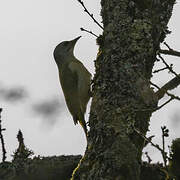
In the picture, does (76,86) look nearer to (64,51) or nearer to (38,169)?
(64,51)

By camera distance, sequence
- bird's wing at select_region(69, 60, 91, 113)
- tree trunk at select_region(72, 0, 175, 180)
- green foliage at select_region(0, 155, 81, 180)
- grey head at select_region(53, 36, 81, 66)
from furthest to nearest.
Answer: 1. grey head at select_region(53, 36, 81, 66)
2. bird's wing at select_region(69, 60, 91, 113)
3. green foliage at select_region(0, 155, 81, 180)
4. tree trunk at select_region(72, 0, 175, 180)

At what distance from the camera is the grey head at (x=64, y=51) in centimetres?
765

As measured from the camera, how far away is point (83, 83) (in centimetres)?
687

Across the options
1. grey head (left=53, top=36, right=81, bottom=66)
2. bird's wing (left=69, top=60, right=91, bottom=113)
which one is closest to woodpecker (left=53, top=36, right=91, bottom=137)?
bird's wing (left=69, top=60, right=91, bottom=113)

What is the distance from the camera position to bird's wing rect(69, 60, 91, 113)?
6.84 meters

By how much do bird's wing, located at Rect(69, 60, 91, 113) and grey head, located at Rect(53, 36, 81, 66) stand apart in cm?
51

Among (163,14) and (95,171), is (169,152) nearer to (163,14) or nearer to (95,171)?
(95,171)

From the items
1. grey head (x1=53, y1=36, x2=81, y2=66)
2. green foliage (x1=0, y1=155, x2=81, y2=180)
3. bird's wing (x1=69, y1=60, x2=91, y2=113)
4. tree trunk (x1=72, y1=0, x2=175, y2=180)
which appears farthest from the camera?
grey head (x1=53, y1=36, x2=81, y2=66)

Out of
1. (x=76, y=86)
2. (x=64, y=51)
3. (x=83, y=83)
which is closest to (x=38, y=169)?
(x=83, y=83)

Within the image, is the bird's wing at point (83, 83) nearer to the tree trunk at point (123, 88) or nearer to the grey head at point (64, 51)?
the grey head at point (64, 51)

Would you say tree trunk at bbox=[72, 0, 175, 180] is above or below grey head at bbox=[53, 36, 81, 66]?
below

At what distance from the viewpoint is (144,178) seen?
3959 mm

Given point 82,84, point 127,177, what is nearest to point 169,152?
point 127,177

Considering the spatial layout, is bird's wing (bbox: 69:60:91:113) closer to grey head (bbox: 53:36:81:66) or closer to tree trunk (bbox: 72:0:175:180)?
grey head (bbox: 53:36:81:66)
